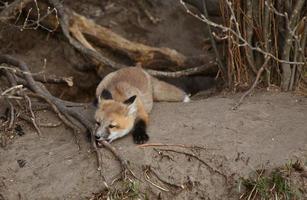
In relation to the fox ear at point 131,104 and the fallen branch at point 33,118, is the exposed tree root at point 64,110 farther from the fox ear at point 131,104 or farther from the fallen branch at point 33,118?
the fox ear at point 131,104

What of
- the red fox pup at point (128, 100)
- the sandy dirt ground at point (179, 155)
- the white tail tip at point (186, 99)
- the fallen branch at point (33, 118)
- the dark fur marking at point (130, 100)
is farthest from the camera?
the white tail tip at point (186, 99)

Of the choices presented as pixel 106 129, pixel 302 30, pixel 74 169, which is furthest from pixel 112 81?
pixel 302 30

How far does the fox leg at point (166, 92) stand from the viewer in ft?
25.6

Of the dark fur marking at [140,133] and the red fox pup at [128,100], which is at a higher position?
the red fox pup at [128,100]

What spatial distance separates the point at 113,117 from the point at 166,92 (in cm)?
148

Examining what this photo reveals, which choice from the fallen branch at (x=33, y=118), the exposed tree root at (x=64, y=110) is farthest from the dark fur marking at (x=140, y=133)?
the fallen branch at (x=33, y=118)

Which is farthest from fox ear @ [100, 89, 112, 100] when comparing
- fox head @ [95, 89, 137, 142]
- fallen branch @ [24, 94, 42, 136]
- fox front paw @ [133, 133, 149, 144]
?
fallen branch @ [24, 94, 42, 136]

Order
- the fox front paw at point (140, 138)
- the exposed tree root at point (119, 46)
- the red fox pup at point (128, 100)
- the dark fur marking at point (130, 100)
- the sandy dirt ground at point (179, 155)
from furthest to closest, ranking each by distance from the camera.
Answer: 1. the exposed tree root at point (119, 46)
2. the dark fur marking at point (130, 100)
3. the red fox pup at point (128, 100)
4. the fox front paw at point (140, 138)
5. the sandy dirt ground at point (179, 155)

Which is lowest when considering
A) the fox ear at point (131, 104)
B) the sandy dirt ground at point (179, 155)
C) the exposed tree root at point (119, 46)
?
the sandy dirt ground at point (179, 155)

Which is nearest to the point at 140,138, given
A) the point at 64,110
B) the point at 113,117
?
the point at 113,117

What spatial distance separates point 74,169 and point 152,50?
280 centimetres

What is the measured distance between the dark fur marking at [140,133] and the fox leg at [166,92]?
1.14m

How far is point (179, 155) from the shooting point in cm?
615

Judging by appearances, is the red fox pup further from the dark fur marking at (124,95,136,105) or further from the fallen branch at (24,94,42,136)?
the fallen branch at (24,94,42,136)
